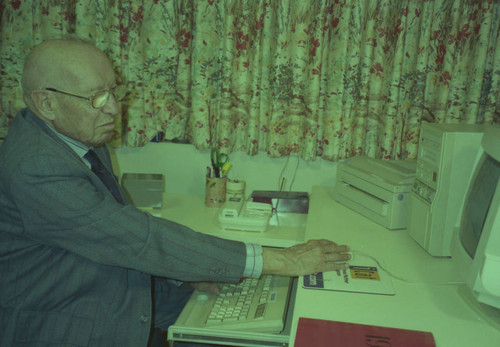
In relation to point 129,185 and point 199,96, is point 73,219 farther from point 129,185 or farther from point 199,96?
point 199,96

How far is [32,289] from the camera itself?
1.10 m

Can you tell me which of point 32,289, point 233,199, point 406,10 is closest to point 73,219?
point 32,289

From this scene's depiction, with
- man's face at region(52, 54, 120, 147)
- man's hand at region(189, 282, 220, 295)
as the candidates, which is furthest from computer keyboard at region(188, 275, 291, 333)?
man's face at region(52, 54, 120, 147)

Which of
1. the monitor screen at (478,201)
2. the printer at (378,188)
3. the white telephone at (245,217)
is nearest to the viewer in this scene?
the monitor screen at (478,201)

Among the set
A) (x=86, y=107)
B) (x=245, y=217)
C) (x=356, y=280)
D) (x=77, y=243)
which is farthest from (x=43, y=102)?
(x=356, y=280)

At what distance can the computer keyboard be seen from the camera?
1.10 m

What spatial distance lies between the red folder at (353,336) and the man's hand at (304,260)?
239 mm

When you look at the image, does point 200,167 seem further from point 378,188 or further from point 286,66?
→ point 378,188

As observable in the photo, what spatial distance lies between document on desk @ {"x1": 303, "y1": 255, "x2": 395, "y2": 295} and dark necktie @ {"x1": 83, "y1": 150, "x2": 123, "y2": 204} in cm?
64

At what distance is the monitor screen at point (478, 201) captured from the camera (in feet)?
3.24

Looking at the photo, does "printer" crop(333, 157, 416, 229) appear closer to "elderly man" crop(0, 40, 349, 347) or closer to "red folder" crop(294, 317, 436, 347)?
"elderly man" crop(0, 40, 349, 347)

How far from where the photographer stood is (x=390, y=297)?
1043 mm

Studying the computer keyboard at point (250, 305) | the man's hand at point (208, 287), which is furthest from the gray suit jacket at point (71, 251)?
the man's hand at point (208, 287)

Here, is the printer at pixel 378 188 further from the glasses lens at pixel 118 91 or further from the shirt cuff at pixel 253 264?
the glasses lens at pixel 118 91
